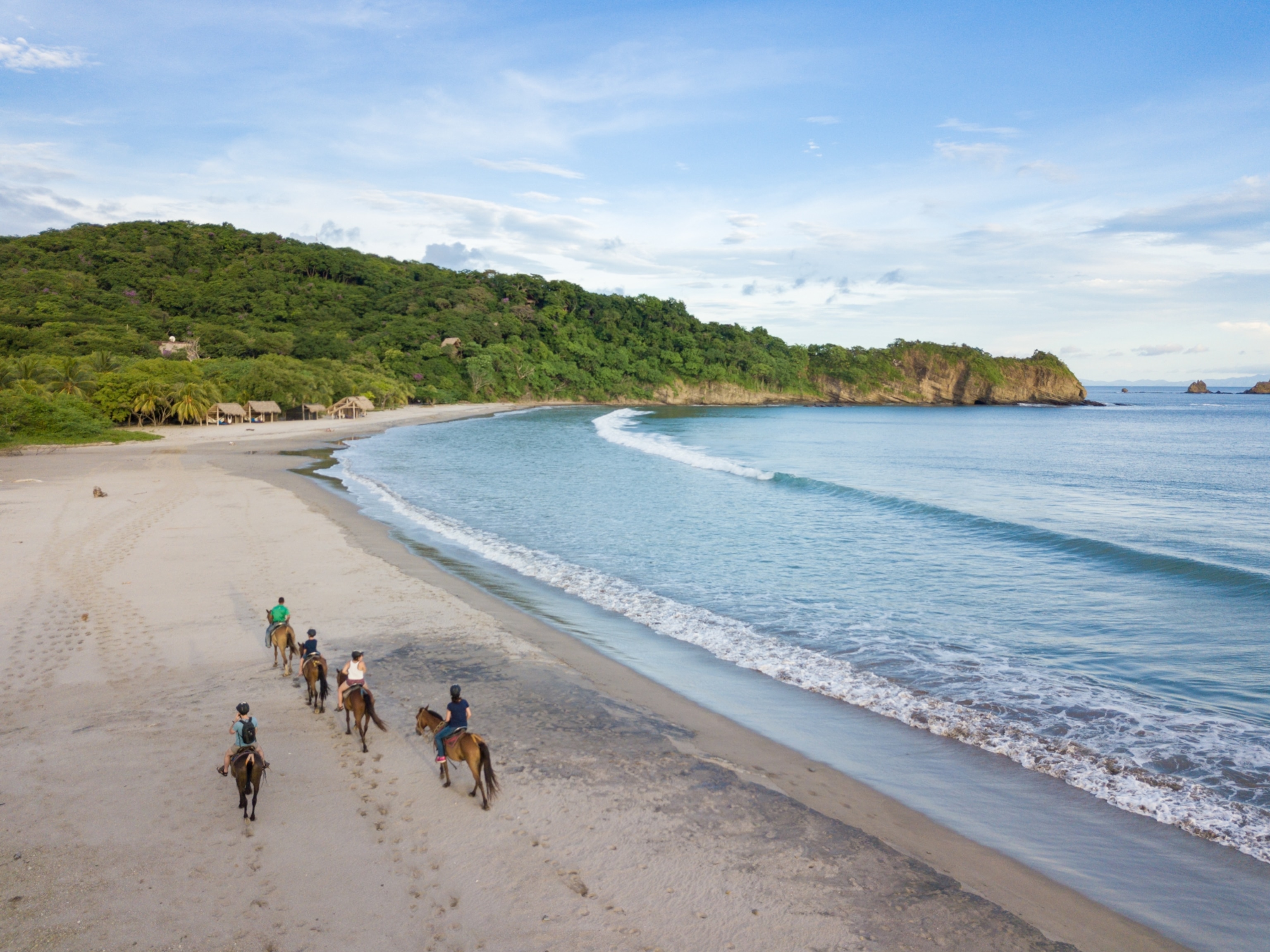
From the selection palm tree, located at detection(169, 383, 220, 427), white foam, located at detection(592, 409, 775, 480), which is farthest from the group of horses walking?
palm tree, located at detection(169, 383, 220, 427)

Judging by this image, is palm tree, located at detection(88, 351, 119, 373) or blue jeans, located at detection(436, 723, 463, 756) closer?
blue jeans, located at detection(436, 723, 463, 756)

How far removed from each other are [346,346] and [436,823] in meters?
110

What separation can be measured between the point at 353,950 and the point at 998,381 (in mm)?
176841

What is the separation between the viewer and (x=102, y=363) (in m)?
59.5

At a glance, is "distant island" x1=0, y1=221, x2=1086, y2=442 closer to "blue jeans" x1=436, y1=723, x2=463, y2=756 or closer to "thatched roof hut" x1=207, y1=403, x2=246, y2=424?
"thatched roof hut" x1=207, y1=403, x2=246, y2=424

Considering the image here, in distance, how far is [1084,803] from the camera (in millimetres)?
7160

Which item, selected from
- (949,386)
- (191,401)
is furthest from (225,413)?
(949,386)

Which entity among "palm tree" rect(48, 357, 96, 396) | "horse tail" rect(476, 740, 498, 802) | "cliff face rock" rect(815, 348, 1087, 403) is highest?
"cliff face rock" rect(815, 348, 1087, 403)

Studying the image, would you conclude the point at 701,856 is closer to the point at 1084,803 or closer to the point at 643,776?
the point at 643,776

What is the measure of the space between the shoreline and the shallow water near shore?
27 centimetres

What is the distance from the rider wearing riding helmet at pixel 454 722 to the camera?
6.73 meters

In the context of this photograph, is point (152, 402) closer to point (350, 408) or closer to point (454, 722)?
point (350, 408)

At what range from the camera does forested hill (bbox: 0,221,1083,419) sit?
3354 inches

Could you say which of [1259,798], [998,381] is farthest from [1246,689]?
[998,381]
